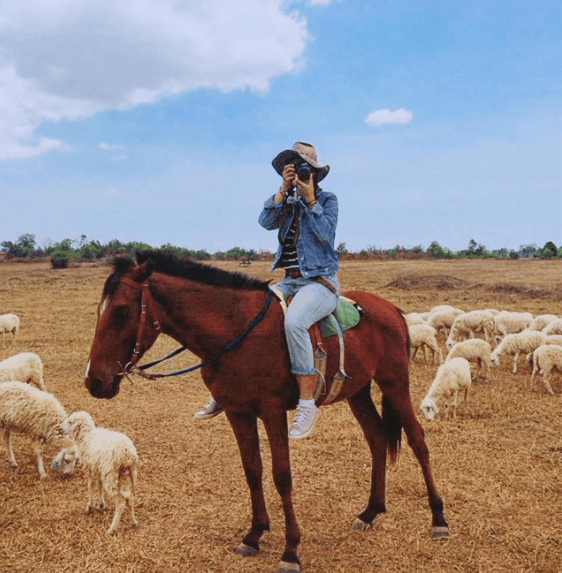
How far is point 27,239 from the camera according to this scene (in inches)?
2397

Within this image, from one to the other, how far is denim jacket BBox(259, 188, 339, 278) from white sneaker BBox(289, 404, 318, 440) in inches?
44.2

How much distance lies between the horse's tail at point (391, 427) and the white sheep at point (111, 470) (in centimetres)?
258

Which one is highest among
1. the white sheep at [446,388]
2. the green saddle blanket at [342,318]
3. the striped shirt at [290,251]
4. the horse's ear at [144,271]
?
the striped shirt at [290,251]

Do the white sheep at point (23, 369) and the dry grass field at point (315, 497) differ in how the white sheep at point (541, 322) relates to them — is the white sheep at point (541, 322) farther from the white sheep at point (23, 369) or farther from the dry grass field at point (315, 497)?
the white sheep at point (23, 369)

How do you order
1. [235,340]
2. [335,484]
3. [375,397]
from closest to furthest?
[235,340] → [335,484] → [375,397]

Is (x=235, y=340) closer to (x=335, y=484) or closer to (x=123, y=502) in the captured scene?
(x=123, y=502)

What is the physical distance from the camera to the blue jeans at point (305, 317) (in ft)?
13.7

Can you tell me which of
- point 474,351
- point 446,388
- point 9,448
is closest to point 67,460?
point 9,448

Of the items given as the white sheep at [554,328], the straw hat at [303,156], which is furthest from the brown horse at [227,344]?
the white sheep at [554,328]

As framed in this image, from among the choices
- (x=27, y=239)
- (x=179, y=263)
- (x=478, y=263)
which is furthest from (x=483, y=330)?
(x=27, y=239)

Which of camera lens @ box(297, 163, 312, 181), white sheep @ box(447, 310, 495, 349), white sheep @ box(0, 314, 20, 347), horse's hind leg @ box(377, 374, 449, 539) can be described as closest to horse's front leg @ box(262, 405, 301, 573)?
horse's hind leg @ box(377, 374, 449, 539)

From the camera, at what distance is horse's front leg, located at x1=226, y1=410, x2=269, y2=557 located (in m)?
4.47

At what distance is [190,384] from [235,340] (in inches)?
308

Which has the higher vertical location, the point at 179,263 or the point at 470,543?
the point at 179,263
